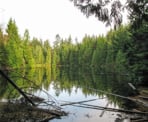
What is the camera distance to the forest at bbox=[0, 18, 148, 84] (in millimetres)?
32312

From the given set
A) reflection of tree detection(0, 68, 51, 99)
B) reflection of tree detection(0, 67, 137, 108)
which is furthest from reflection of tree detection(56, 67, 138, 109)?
reflection of tree detection(0, 68, 51, 99)

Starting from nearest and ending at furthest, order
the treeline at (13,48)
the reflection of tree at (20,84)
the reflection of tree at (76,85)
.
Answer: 1. the reflection of tree at (20,84)
2. the reflection of tree at (76,85)
3. the treeline at (13,48)

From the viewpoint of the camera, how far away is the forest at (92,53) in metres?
32.3

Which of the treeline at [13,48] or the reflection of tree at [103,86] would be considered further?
the treeline at [13,48]

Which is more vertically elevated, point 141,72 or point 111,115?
point 141,72

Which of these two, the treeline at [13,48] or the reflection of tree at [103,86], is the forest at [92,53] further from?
the reflection of tree at [103,86]

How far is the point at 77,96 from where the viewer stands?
24344 mm

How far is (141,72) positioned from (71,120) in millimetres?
19254

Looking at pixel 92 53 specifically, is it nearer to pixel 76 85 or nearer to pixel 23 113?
pixel 76 85

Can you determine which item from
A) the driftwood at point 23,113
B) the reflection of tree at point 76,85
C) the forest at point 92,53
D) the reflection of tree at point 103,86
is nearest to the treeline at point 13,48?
the forest at point 92,53

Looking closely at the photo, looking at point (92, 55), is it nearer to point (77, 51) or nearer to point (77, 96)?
point (77, 51)

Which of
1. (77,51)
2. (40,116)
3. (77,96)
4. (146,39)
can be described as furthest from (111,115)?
(77,51)

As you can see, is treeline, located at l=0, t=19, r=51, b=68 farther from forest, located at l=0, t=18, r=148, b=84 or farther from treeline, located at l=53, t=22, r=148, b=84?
treeline, located at l=53, t=22, r=148, b=84

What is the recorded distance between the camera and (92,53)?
10419 cm
